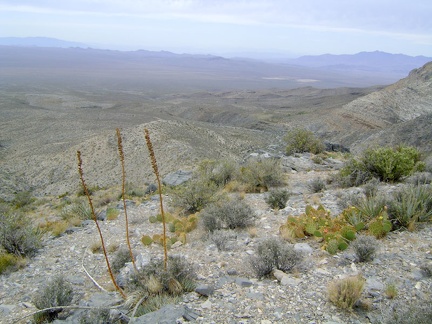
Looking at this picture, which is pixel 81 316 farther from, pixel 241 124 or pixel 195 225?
pixel 241 124

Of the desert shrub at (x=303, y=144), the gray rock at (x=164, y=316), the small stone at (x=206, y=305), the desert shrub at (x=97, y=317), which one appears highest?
the gray rock at (x=164, y=316)

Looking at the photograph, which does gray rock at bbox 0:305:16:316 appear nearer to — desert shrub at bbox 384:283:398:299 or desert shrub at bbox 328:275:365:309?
desert shrub at bbox 328:275:365:309

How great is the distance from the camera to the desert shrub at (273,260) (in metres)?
5.61

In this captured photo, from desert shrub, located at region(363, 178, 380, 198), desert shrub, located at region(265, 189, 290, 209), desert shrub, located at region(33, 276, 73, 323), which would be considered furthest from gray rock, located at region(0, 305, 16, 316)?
desert shrub, located at region(363, 178, 380, 198)

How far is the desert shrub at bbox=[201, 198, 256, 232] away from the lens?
811cm

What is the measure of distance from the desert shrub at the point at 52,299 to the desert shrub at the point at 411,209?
570 cm

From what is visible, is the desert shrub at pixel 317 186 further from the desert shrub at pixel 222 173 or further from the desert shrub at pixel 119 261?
the desert shrub at pixel 119 261

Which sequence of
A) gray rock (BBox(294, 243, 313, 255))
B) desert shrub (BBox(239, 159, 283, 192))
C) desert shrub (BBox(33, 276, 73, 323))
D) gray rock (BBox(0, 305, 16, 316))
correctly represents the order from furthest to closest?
desert shrub (BBox(239, 159, 283, 192)) → gray rock (BBox(294, 243, 313, 255)) → gray rock (BBox(0, 305, 16, 316)) → desert shrub (BBox(33, 276, 73, 323))

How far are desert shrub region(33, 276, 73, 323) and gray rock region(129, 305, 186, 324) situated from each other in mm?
1508

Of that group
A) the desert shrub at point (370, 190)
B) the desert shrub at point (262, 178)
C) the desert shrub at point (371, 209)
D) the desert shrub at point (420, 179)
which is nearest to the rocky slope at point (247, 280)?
the desert shrub at point (371, 209)

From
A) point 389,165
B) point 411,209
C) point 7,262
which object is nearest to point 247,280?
point 411,209

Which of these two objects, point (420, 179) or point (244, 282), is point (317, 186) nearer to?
point (420, 179)

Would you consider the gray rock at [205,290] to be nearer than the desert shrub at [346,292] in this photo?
No

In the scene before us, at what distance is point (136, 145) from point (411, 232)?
86.4ft
